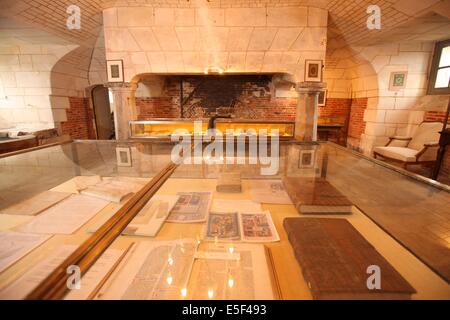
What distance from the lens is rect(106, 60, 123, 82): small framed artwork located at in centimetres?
428

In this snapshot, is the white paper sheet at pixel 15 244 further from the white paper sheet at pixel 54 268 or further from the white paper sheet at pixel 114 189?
the white paper sheet at pixel 114 189

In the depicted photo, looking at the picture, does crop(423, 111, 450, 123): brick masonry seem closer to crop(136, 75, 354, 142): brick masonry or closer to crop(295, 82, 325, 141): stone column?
crop(136, 75, 354, 142): brick masonry

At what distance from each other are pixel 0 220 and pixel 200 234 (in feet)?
3.00

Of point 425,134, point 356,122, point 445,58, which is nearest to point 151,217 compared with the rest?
point 425,134

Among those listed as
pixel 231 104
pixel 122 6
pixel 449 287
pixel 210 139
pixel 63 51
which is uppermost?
pixel 122 6

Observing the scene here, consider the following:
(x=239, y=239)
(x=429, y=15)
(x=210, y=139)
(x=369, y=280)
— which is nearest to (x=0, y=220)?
(x=239, y=239)

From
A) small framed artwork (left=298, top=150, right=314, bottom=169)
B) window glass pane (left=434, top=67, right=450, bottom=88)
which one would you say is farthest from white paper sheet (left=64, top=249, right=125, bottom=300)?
window glass pane (left=434, top=67, right=450, bottom=88)

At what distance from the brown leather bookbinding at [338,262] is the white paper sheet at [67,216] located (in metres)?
0.89

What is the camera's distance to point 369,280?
613 millimetres

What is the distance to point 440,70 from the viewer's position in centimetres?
447

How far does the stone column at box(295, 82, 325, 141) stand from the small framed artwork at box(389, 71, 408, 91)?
6.24 ft

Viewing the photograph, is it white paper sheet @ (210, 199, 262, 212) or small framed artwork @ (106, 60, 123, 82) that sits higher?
small framed artwork @ (106, 60, 123, 82)
